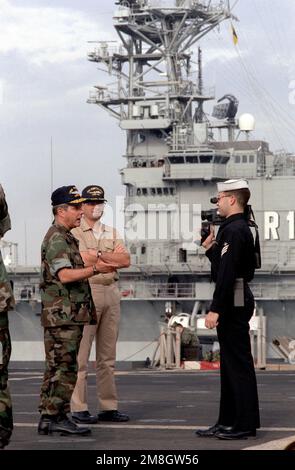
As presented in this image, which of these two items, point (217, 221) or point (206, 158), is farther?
point (206, 158)

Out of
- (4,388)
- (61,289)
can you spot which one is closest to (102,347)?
(61,289)

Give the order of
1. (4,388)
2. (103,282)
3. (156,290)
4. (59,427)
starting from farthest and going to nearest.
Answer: (156,290) → (103,282) → (59,427) → (4,388)

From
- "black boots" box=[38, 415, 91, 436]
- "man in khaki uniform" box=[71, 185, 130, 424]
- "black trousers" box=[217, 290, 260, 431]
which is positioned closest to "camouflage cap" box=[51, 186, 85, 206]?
"man in khaki uniform" box=[71, 185, 130, 424]

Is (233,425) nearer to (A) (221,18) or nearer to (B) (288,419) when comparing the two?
(B) (288,419)

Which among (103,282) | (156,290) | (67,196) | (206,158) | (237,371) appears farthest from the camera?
(206,158)

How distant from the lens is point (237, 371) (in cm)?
962

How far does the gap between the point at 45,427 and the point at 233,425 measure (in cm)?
140

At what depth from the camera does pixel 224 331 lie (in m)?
9.68

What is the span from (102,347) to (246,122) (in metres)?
43.7

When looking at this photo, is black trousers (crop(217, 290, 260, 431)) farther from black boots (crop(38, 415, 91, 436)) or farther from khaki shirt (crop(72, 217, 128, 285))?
khaki shirt (crop(72, 217, 128, 285))

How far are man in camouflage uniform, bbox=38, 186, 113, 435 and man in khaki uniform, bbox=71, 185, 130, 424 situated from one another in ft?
3.28

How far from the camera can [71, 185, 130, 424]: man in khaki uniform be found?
1088 centimetres

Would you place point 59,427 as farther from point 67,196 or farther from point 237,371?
point 67,196
